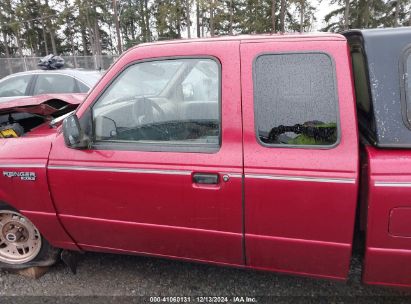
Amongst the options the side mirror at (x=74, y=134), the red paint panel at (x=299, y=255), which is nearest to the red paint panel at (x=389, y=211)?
the red paint panel at (x=299, y=255)

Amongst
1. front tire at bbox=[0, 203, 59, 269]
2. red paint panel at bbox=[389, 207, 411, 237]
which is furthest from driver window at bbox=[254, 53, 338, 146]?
front tire at bbox=[0, 203, 59, 269]

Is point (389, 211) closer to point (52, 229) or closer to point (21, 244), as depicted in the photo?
point (52, 229)

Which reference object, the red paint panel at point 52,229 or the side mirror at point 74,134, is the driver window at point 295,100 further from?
the red paint panel at point 52,229

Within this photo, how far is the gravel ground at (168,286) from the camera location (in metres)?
2.55

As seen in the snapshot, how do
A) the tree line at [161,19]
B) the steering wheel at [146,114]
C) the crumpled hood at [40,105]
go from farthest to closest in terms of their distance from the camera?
the tree line at [161,19]
the crumpled hood at [40,105]
the steering wheel at [146,114]

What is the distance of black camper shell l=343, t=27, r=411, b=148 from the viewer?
70.6 inches

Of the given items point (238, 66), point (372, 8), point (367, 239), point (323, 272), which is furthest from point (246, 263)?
point (372, 8)

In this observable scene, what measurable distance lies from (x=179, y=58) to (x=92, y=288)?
1.95 meters

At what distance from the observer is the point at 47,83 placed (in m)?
6.85

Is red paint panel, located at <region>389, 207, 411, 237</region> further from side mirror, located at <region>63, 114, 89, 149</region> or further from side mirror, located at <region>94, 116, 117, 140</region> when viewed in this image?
side mirror, located at <region>63, 114, 89, 149</region>


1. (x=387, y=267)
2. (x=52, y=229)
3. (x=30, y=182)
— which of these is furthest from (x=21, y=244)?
(x=387, y=267)

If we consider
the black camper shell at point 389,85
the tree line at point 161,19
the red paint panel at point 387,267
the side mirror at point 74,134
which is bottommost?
the red paint panel at point 387,267

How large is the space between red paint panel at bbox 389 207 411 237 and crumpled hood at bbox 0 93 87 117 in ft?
10.1

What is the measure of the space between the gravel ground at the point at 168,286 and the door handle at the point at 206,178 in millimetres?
1067
